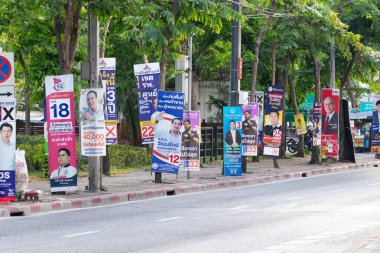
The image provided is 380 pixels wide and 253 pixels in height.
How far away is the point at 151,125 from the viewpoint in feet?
90.3

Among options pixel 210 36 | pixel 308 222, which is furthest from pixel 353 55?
pixel 308 222

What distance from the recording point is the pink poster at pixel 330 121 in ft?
123

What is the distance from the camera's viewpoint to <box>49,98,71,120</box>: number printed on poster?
814 inches

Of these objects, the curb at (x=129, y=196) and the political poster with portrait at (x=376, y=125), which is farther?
the political poster with portrait at (x=376, y=125)

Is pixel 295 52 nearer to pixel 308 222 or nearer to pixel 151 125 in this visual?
pixel 151 125

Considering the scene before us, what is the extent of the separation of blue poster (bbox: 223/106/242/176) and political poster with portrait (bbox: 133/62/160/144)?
9.60ft

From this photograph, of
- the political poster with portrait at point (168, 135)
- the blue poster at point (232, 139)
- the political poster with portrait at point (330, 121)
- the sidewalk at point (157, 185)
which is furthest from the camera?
the political poster with portrait at point (330, 121)

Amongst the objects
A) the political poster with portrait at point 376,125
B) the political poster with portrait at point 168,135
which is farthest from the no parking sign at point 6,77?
the political poster with portrait at point 376,125

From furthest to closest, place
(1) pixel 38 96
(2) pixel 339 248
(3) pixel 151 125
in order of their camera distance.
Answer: (1) pixel 38 96, (3) pixel 151 125, (2) pixel 339 248

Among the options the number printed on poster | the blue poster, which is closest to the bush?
the number printed on poster

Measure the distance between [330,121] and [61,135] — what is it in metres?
19.5

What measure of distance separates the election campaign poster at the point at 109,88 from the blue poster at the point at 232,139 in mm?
4804

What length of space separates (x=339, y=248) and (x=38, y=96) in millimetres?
24423

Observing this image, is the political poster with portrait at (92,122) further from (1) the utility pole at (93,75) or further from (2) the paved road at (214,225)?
(2) the paved road at (214,225)
